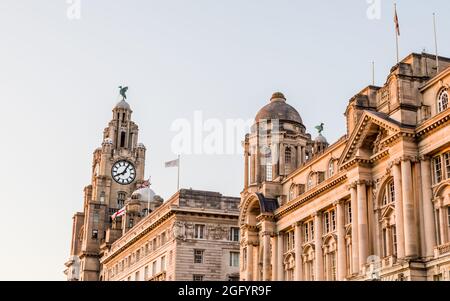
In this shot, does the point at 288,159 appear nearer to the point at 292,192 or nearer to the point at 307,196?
the point at 292,192

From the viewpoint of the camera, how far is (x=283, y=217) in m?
75.2

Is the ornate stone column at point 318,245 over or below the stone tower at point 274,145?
below

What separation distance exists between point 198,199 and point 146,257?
15.0 metres

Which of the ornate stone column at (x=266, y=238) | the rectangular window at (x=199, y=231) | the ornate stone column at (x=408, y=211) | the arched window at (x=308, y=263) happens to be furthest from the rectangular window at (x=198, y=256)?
the ornate stone column at (x=408, y=211)

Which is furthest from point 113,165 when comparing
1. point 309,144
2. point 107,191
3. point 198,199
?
point 309,144

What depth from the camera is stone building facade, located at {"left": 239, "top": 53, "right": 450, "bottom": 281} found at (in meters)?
52.3

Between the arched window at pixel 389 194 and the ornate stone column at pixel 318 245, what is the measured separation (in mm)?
10295

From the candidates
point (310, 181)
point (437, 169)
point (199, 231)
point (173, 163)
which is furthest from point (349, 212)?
point (173, 163)

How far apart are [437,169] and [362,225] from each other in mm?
7971

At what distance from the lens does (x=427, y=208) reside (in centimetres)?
5266

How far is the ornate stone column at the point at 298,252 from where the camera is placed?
232 ft

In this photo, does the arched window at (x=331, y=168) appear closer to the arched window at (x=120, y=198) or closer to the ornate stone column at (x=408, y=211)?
the ornate stone column at (x=408, y=211)
